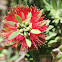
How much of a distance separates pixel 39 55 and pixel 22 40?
0.31m

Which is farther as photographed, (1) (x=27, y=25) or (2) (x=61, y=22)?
(2) (x=61, y=22)

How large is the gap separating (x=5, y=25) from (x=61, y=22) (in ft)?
1.52

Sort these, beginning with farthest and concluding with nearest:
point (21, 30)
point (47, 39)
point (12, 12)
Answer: point (47, 39)
point (12, 12)
point (21, 30)

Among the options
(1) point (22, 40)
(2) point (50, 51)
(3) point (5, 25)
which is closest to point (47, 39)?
(2) point (50, 51)

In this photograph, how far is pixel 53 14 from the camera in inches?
48.7

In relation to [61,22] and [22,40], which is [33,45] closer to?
[22,40]

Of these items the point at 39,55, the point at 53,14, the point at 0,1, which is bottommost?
the point at 39,55

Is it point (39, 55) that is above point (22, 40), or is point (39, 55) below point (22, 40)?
below

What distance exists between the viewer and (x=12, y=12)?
1081mm

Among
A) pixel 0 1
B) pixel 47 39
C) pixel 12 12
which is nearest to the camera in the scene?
pixel 12 12

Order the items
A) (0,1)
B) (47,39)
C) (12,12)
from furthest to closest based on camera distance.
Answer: (0,1)
(47,39)
(12,12)

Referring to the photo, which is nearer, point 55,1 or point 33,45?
point 33,45

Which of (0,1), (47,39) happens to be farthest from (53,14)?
(0,1)

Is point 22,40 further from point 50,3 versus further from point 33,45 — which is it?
point 50,3
